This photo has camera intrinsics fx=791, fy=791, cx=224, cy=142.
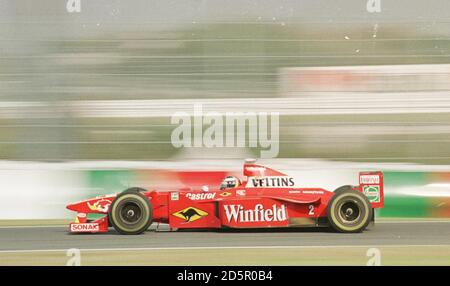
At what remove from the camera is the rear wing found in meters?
7.43

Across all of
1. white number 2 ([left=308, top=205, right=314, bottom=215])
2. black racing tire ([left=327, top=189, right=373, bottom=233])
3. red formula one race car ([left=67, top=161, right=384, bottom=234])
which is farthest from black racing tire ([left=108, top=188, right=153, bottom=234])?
black racing tire ([left=327, top=189, right=373, bottom=233])

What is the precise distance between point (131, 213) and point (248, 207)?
109 cm

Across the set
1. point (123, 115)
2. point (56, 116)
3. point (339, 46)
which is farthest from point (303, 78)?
point (56, 116)

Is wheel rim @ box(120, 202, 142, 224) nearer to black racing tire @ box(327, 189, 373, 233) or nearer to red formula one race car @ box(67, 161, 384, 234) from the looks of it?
red formula one race car @ box(67, 161, 384, 234)

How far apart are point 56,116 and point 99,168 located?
1.02 m

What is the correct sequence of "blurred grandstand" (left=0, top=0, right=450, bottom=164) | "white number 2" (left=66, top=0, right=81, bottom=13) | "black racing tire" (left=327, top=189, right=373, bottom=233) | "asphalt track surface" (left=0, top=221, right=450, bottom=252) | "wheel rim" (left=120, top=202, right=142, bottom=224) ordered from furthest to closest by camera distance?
"white number 2" (left=66, top=0, right=81, bottom=13) → "blurred grandstand" (left=0, top=0, right=450, bottom=164) → "wheel rim" (left=120, top=202, right=142, bottom=224) → "black racing tire" (left=327, top=189, right=373, bottom=233) → "asphalt track surface" (left=0, top=221, right=450, bottom=252)

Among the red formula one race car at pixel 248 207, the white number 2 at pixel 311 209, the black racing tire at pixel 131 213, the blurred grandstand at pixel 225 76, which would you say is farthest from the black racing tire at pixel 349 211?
the blurred grandstand at pixel 225 76

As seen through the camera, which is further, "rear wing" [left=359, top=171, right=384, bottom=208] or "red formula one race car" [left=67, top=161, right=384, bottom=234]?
"rear wing" [left=359, top=171, right=384, bottom=208]

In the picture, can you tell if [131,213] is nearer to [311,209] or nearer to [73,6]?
[311,209]

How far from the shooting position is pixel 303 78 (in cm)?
1034

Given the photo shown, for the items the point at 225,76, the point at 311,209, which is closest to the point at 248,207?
the point at 311,209

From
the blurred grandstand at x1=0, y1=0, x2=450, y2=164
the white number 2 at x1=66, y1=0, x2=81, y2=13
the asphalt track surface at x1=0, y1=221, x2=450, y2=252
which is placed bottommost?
the asphalt track surface at x1=0, y1=221, x2=450, y2=252

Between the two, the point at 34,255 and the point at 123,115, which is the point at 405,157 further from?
the point at 34,255

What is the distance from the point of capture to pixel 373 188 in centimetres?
745
